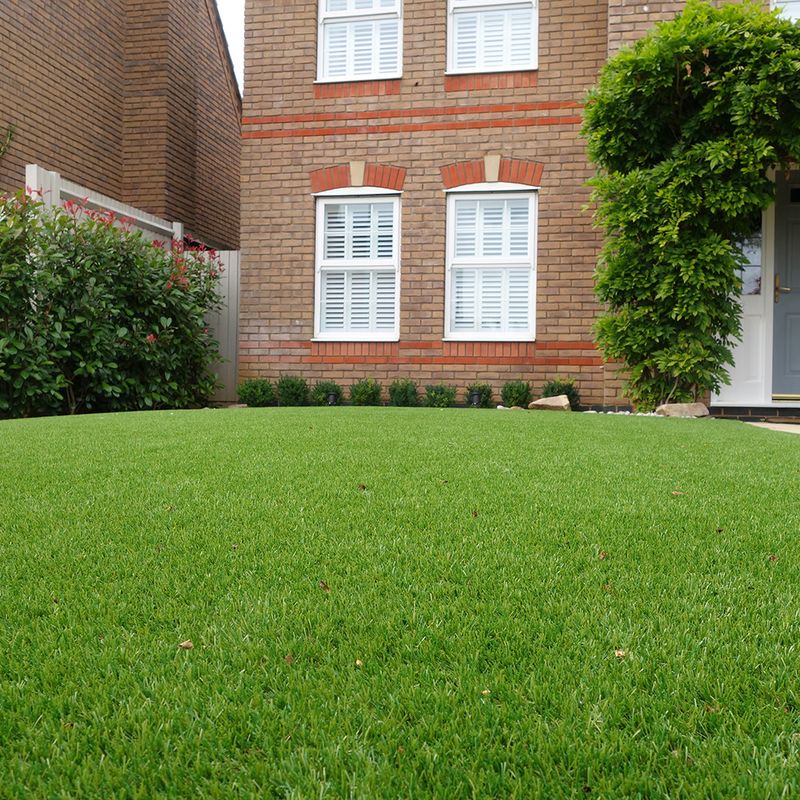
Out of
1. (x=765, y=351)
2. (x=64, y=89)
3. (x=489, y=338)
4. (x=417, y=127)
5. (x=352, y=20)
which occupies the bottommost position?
(x=765, y=351)

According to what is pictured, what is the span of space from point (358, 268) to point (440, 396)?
6.59 feet

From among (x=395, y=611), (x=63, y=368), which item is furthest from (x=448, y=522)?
(x=63, y=368)

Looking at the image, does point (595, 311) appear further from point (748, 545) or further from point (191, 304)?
point (748, 545)

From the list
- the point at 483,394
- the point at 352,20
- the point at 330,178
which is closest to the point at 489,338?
the point at 483,394

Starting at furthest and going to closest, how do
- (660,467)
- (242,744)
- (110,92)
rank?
1. (110,92)
2. (660,467)
3. (242,744)

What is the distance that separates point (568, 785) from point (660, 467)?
8.70ft

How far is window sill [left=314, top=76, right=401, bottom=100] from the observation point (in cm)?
906

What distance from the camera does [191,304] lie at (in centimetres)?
860

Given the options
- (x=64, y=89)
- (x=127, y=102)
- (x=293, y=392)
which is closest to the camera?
(x=293, y=392)

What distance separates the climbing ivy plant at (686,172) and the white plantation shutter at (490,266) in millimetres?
1442

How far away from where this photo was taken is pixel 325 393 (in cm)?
901

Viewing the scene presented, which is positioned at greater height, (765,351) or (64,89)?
(64,89)

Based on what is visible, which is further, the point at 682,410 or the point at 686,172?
the point at 682,410

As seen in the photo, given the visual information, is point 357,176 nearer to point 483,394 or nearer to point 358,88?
point 358,88
